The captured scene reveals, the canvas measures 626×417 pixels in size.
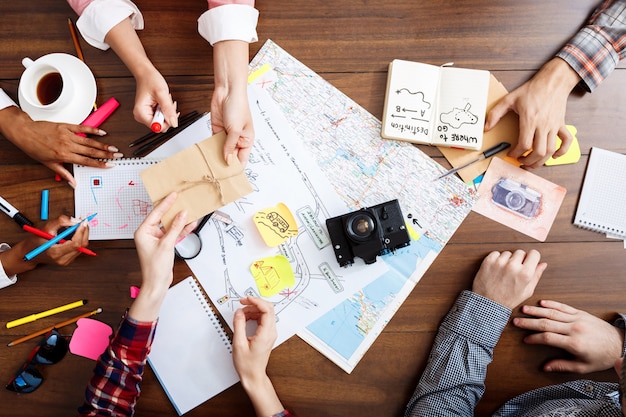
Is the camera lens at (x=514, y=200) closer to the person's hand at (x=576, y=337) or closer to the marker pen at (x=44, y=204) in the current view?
the person's hand at (x=576, y=337)

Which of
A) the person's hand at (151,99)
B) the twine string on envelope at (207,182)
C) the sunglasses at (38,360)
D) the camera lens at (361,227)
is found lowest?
the sunglasses at (38,360)

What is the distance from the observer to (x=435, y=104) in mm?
1064

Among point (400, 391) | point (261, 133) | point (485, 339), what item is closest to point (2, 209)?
point (261, 133)

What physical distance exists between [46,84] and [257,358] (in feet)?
2.55

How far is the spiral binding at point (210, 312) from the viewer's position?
3.41ft

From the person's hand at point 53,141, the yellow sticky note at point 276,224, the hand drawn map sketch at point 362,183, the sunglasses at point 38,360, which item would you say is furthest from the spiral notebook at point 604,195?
the sunglasses at point 38,360

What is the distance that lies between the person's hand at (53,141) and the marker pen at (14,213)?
130 mm

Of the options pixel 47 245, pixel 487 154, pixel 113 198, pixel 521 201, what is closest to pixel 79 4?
pixel 113 198

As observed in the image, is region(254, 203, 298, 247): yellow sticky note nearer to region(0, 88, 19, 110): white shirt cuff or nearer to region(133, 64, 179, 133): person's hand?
region(133, 64, 179, 133): person's hand

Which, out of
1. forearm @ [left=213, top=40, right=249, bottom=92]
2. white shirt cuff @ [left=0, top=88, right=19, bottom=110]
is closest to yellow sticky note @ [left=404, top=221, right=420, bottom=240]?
forearm @ [left=213, top=40, right=249, bottom=92]

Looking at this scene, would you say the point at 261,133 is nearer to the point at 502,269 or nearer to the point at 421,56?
the point at 421,56

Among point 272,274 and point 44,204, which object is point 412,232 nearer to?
point 272,274

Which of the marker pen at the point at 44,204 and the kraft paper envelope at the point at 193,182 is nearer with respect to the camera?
the kraft paper envelope at the point at 193,182

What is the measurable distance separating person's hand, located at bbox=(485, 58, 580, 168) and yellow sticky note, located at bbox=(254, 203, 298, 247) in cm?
51
